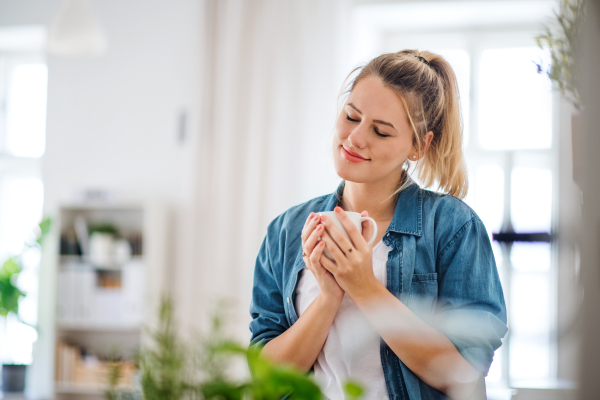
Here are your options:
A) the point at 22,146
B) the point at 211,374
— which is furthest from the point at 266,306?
the point at 22,146

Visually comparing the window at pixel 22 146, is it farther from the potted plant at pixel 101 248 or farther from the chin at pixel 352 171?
the chin at pixel 352 171

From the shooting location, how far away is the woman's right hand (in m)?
0.88

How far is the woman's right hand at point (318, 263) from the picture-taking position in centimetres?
88

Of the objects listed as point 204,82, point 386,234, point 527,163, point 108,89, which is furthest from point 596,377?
point 108,89

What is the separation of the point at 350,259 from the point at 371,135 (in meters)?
0.24

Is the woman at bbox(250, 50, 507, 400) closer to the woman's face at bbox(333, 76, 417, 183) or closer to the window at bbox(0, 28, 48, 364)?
the woman's face at bbox(333, 76, 417, 183)

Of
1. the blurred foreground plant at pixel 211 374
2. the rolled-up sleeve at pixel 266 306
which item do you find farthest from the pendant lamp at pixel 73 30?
the blurred foreground plant at pixel 211 374

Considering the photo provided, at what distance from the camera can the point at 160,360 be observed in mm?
473

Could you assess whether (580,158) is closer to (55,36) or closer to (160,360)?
(160,360)

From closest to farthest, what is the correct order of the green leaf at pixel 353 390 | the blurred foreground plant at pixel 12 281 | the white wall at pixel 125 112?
the green leaf at pixel 353 390, the blurred foreground plant at pixel 12 281, the white wall at pixel 125 112

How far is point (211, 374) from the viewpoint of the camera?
47 cm

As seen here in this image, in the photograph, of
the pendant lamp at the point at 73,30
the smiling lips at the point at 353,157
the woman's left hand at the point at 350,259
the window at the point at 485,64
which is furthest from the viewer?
the window at the point at 485,64

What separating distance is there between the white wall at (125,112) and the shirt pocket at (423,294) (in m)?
2.37

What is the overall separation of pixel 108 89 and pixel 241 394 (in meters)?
3.23
